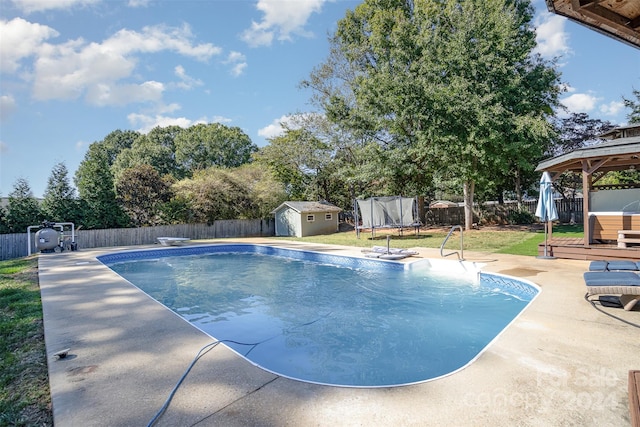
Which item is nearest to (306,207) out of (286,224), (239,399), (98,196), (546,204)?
(286,224)

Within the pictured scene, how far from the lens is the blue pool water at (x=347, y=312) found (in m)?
4.32

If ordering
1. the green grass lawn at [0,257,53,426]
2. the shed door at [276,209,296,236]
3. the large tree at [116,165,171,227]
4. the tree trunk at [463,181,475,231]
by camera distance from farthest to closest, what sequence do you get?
the shed door at [276,209,296,236] < the large tree at [116,165,171,227] < the tree trunk at [463,181,475,231] < the green grass lawn at [0,257,53,426]

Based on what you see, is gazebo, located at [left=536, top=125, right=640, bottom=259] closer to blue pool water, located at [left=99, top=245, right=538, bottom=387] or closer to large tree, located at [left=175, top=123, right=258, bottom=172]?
blue pool water, located at [left=99, top=245, right=538, bottom=387]

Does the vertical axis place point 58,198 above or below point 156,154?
below

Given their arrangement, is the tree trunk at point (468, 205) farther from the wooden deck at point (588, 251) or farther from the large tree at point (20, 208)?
the large tree at point (20, 208)

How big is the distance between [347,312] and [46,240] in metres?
14.9

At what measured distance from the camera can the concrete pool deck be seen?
2.46 m

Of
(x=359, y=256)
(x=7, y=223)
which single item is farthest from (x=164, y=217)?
(x=359, y=256)

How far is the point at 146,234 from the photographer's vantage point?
19375 mm

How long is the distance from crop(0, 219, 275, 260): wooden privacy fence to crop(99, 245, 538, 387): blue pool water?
727cm

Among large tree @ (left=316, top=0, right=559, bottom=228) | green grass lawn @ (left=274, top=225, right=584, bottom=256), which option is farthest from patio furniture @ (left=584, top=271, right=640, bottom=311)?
large tree @ (left=316, top=0, right=559, bottom=228)

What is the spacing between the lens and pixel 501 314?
6152 mm

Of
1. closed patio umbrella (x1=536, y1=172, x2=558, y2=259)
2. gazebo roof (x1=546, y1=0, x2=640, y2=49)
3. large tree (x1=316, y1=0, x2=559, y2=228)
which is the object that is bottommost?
closed patio umbrella (x1=536, y1=172, x2=558, y2=259)

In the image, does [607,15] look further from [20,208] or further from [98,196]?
[20,208]
